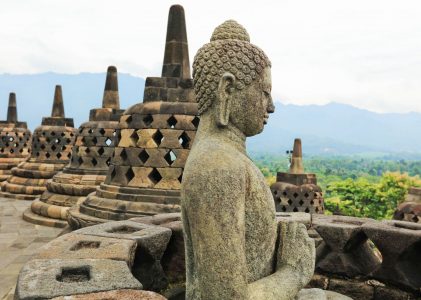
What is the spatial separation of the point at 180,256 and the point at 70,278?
145 centimetres

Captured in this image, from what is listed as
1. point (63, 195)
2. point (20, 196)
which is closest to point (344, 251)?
point (63, 195)

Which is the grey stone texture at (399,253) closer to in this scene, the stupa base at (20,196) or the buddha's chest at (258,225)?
the buddha's chest at (258,225)

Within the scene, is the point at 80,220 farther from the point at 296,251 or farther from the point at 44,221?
the point at 296,251

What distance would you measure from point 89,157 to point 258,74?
8311 mm

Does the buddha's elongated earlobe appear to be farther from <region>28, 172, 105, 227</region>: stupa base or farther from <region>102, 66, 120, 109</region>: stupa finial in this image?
<region>102, 66, 120, 109</region>: stupa finial

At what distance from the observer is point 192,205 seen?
205cm

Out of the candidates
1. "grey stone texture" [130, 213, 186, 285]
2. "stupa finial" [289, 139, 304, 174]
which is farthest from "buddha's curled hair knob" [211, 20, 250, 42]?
"stupa finial" [289, 139, 304, 174]

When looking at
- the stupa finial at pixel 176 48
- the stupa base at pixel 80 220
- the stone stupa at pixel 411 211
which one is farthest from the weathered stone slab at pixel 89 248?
the stone stupa at pixel 411 211

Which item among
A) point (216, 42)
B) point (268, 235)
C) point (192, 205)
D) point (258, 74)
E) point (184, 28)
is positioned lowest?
point (268, 235)

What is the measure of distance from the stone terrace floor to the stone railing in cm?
217

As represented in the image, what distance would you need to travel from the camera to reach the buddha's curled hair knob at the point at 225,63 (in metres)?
2.28

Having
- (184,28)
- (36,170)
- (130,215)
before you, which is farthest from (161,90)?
(36,170)

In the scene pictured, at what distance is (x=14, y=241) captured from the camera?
24.6 ft

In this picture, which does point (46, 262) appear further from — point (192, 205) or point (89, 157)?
point (89, 157)
